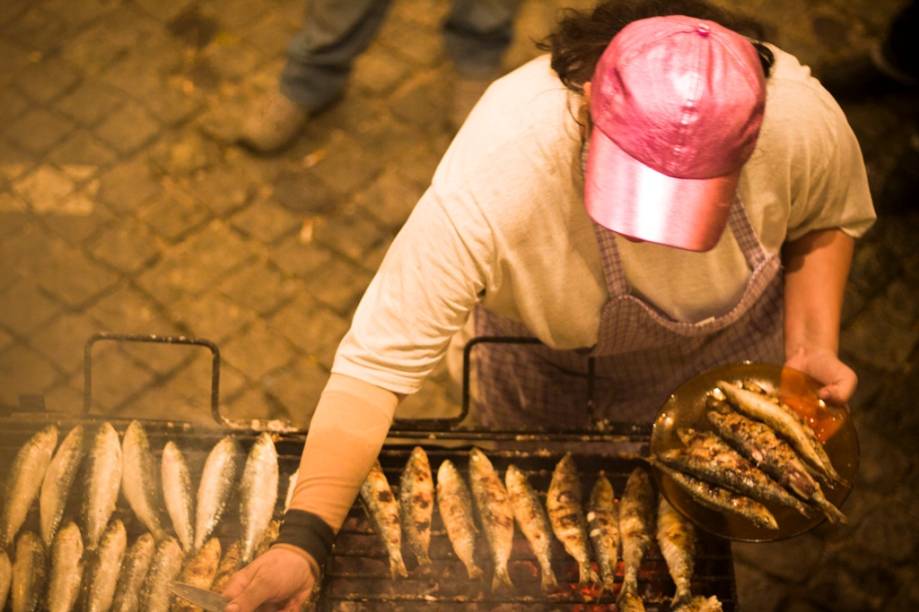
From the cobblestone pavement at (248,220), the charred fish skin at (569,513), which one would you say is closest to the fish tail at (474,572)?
the charred fish skin at (569,513)

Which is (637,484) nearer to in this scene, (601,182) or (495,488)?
(495,488)

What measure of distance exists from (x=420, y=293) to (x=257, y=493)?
3.68ft

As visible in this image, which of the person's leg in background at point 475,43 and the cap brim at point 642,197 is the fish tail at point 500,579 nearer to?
the cap brim at point 642,197

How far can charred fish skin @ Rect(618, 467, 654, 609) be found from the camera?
3.15m

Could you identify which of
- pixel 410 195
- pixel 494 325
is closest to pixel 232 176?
pixel 410 195

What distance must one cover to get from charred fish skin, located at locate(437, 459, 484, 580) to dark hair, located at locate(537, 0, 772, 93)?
60.7 inches

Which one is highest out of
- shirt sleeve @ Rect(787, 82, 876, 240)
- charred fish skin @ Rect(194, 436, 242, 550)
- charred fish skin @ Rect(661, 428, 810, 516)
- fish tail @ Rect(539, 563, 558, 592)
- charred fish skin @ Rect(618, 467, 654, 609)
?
shirt sleeve @ Rect(787, 82, 876, 240)


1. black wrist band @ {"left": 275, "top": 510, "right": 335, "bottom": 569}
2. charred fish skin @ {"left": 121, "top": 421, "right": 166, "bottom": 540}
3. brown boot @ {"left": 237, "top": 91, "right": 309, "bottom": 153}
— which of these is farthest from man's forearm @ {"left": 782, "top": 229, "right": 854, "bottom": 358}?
brown boot @ {"left": 237, "top": 91, "right": 309, "bottom": 153}

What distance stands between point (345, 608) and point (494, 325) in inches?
46.3

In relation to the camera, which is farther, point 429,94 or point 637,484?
point 429,94

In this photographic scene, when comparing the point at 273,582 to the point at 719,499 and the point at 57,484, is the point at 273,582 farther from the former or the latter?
the point at 719,499

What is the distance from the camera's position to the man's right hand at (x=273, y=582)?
2607mm

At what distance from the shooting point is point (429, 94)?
6.16m

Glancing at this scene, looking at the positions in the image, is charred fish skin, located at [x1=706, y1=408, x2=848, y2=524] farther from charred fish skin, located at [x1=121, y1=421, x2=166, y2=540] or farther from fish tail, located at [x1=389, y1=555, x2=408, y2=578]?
charred fish skin, located at [x1=121, y1=421, x2=166, y2=540]
